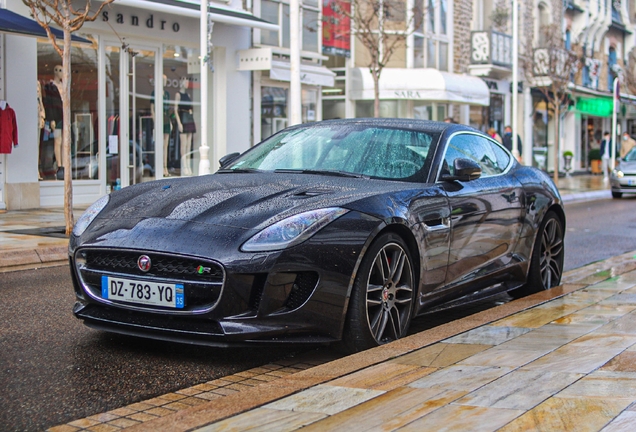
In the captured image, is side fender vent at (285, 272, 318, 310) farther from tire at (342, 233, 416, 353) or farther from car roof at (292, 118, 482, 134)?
car roof at (292, 118, 482, 134)

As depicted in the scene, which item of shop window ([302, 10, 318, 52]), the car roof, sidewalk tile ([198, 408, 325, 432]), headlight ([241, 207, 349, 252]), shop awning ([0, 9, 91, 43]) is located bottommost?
sidewalk tile ([198, 408, 325, 432])

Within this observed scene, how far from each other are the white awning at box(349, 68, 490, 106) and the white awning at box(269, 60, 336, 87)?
328 centimetres

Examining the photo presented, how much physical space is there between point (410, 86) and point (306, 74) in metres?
6.19

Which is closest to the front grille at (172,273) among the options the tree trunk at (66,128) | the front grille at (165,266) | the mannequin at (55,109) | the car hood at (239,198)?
the front grille at (165,266)

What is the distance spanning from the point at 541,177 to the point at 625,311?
183cm

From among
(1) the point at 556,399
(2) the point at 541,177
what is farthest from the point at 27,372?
(2) the point at 541,177

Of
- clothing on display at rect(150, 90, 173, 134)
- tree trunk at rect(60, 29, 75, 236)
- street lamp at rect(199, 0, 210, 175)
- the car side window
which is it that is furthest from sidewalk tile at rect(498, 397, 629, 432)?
clothing on display at rect(150, 90, 173, 134)

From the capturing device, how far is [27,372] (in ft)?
14.9

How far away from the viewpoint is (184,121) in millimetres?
20750

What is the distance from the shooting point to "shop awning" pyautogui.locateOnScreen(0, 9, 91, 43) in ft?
46.3

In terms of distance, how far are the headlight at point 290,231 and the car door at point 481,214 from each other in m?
1.35

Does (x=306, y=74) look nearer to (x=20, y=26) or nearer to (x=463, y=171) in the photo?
(x=20, y=26)

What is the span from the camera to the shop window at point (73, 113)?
55.2 ft

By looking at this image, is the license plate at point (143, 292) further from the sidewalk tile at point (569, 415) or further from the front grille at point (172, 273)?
the sidewalk tile at point (569, 415)
